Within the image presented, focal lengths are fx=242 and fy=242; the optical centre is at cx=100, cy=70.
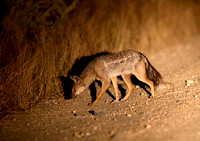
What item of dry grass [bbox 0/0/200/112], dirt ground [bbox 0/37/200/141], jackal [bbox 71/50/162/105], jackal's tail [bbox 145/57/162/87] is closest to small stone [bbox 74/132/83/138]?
dirt ground [bbox 0/37/200/141]

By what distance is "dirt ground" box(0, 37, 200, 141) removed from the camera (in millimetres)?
4633

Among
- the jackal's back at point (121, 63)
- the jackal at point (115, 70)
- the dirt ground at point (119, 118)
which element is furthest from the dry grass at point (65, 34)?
the jackal's back at point (121, 63)

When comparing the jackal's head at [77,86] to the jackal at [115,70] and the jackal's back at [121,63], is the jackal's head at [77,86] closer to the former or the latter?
the jackal at [115,70]

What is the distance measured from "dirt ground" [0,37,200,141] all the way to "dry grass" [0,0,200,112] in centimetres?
68

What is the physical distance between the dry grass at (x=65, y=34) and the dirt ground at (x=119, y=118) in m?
0.68

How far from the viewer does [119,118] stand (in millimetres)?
5461

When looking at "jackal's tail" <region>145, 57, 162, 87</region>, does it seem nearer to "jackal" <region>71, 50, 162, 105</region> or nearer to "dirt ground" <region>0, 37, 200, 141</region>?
"jackal" <region>71, 50, 162, 105</region>

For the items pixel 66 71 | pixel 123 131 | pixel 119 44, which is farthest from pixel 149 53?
pixel 123 131

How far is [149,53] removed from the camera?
35.7 feet

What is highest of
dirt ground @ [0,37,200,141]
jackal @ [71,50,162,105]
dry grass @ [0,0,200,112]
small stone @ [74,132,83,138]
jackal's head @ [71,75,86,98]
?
dry grass @ [0,0,200,112]

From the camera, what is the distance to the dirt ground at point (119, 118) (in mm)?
4633

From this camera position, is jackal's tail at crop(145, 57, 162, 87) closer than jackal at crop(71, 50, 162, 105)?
No

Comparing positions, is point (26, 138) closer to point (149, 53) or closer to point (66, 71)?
point (66, 71)

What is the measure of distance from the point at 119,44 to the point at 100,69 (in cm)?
389
